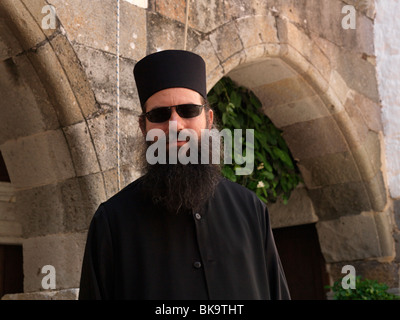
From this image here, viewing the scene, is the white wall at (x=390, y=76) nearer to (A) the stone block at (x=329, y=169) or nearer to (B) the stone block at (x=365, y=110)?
(B) the stone block at (x=365, y=110)

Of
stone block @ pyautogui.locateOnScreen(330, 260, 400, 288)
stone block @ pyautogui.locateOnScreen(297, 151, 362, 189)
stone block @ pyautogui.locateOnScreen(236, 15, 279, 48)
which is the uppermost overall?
stone block @ pyautogui.locateOnScreen(236, 15, 279, 48)

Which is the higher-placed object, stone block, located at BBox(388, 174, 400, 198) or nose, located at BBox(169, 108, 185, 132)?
stone block, located at BBox(388, 174, 400, 198)

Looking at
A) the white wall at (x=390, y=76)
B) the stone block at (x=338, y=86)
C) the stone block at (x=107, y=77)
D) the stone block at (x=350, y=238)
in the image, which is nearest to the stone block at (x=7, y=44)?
the stone block at (x=107, y=77)

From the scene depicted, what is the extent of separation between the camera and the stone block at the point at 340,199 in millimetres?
4402

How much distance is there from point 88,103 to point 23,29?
0.39 meters

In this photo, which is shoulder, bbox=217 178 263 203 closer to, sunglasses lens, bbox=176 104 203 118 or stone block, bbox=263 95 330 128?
sunglasses lens, bbox=176 104 203 118

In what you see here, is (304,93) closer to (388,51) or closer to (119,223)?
(388,51)

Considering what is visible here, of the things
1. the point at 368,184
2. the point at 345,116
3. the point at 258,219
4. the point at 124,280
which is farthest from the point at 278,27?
the point at 124,280

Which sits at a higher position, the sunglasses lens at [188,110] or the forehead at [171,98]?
the forehead at [171,98]

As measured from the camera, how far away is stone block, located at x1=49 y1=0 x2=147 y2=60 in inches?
100

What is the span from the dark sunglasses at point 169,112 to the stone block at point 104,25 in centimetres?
94

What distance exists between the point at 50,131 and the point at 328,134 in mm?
2360

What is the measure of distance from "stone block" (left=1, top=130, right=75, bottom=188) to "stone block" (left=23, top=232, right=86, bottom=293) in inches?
10.1

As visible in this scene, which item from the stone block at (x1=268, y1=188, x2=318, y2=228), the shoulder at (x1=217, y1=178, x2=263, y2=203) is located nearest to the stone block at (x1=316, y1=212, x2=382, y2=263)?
the stone block at (x1=268, y1=188, x2=318, y2=228)
